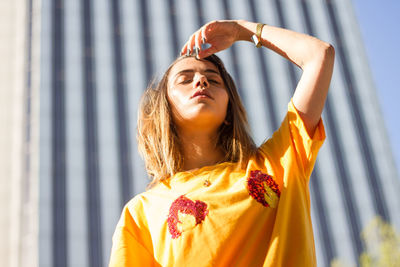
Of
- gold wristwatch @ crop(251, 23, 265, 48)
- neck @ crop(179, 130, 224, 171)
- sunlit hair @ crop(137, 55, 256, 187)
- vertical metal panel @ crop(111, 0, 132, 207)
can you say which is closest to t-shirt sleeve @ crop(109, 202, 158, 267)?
sunlit hair @ crop(137, 55, 256, 187)

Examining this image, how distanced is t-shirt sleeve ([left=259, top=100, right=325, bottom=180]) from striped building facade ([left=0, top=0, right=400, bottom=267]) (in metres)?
27.1

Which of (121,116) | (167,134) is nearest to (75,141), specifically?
(121,116)

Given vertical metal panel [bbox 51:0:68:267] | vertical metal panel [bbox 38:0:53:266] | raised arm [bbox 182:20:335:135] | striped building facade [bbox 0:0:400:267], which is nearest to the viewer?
raised arm [bbox 182:20:335:135]

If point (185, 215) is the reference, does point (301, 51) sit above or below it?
above

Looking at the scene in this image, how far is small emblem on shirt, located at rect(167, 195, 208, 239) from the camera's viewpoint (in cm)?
204

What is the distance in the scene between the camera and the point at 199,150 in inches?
99.1

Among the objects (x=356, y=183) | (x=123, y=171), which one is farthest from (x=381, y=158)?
(x=123, y=171)

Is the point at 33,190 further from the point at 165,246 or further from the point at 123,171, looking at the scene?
the point at 165,246

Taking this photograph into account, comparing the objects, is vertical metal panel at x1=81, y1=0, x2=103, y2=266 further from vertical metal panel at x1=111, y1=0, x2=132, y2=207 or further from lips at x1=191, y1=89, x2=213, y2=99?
lips at x1=191, y1=89, x2=213, y2=99

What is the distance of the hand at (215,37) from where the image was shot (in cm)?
242

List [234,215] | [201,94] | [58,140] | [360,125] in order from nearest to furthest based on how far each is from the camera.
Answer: [234,215] → [201,94] → [58,140] → [360,125]

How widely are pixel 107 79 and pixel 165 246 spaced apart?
1238 inches

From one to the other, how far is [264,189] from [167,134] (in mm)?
673

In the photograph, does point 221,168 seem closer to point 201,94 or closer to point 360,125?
point 201,94
